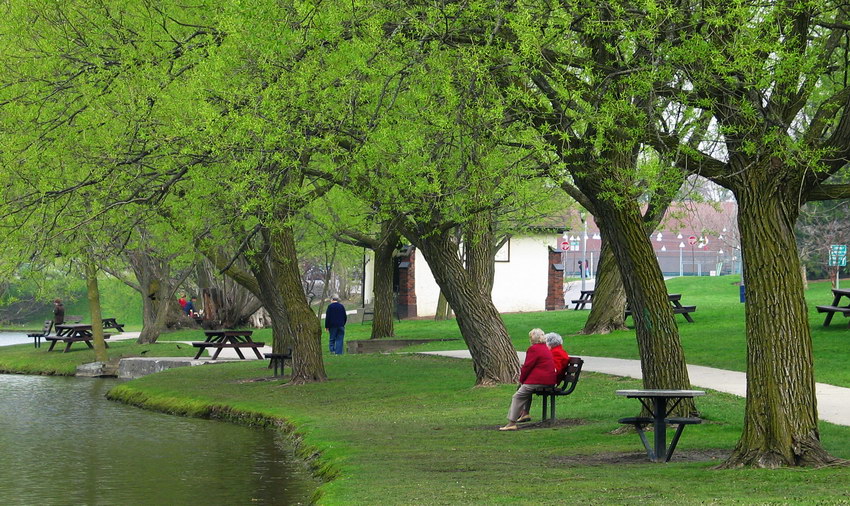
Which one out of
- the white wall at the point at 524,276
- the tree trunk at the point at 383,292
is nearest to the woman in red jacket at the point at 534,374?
the tree trunk at the point at 383,292

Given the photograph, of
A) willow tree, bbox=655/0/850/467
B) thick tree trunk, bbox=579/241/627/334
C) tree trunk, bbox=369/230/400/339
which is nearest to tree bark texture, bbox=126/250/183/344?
tree trunk, bbox=369/230/400/339

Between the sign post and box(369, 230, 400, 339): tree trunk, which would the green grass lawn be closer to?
box(369, 230, 400, 339): tree trunk

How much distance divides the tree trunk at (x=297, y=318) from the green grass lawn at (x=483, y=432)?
20.4 inches

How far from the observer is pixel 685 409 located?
51.5 ft

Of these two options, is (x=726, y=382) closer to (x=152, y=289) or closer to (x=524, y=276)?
(x=152, y=289)

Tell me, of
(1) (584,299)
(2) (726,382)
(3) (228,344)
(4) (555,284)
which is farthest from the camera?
(4) (555,284)

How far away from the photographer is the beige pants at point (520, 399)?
55.5 ft

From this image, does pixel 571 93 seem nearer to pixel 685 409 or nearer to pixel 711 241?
pixel 685 409

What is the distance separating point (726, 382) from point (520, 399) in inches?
209

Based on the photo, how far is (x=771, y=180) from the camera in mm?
12133

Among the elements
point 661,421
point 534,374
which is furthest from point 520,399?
point 661,421

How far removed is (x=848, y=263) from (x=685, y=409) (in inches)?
2129

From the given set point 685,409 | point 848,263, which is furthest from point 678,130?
point 848,263

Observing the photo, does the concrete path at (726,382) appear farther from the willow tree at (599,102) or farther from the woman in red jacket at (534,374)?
the woman in red jacket at (534,374)
